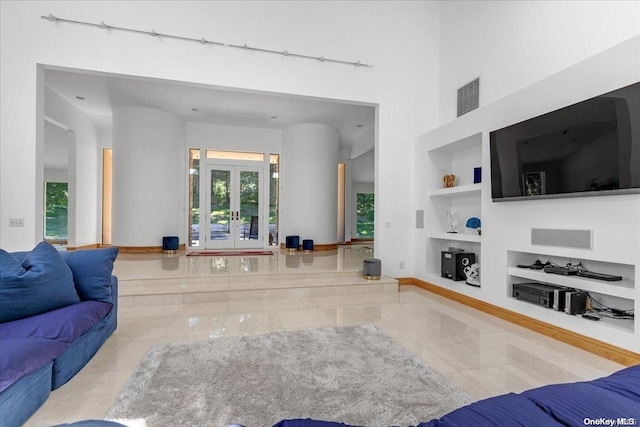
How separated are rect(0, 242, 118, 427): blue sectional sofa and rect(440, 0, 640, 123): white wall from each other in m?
5.47

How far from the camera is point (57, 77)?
19.8ft

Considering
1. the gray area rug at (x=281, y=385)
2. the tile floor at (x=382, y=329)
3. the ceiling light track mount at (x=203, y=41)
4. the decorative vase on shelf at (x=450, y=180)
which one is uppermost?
the ceiling light track mount at (x=203, y=41)

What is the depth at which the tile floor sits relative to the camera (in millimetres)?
2229

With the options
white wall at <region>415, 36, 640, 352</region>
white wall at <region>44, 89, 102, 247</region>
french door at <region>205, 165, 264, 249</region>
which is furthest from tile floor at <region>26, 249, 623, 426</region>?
white wall at <region>44, 89, 102, 247</region>

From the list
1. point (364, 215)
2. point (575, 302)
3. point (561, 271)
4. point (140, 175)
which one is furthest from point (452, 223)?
point (364, 215)

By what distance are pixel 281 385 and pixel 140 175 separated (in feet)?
23.7

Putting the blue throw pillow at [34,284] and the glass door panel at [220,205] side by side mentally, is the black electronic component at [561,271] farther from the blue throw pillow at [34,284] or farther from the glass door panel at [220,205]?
the glass door panel at [220,205]

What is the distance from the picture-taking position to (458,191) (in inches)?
189

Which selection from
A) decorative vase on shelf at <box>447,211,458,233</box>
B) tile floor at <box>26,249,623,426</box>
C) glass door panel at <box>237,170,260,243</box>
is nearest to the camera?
tile floor at <box>26,249,623,426</box>

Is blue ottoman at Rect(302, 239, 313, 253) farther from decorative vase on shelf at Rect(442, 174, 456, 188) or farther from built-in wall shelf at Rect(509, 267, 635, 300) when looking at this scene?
built-in wall shelf at Rect(509, 267, 635, 300)

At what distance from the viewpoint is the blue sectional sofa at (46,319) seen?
1739mm

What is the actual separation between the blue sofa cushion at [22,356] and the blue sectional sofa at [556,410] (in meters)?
1.61

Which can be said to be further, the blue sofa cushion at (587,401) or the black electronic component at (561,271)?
the black electronic component at (561,271)

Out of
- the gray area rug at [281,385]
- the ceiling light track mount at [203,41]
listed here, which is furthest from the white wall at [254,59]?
the gray area rug at [281,385]
